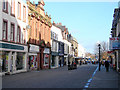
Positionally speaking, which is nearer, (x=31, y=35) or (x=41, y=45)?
(x=31, y=35)

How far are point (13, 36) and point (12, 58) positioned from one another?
2748 millimetres

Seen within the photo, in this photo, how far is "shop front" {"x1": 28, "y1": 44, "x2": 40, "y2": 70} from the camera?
115 ft

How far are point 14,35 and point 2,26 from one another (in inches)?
137

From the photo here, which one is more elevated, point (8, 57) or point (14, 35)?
point (14, 35)

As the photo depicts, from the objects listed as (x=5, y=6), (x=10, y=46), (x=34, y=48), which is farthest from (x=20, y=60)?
Answer: (x=5, y=6)

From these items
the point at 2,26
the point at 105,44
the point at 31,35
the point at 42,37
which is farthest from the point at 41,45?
the point at 105,44

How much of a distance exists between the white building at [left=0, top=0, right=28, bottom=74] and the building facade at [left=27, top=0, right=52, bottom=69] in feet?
8.05

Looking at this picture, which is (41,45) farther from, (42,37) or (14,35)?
(14,35)

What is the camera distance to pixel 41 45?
134 ft

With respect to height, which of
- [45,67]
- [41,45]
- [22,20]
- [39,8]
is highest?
[39,8]

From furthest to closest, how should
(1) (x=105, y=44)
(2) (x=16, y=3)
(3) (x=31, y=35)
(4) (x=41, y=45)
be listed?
(1) (x=105, y=44) < (4) (x=41, y=45) < (3) (x=31, y=35) < (2) (x=16, y=3)

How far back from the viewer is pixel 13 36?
28.7 metres

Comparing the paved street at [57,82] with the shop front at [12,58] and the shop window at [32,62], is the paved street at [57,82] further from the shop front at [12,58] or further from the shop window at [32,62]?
the shop window at [32,62]

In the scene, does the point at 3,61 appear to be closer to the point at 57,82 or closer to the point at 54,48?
the point at 57,82
